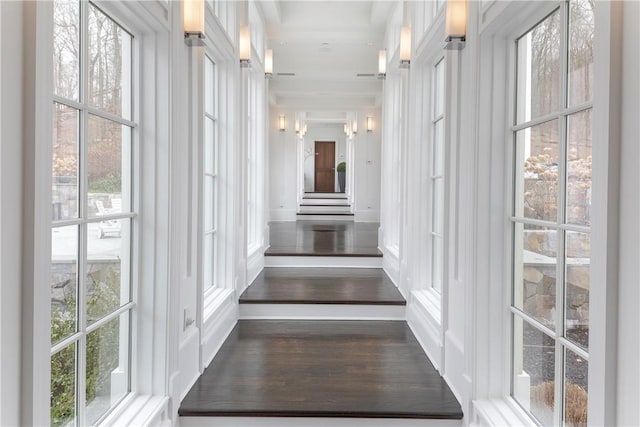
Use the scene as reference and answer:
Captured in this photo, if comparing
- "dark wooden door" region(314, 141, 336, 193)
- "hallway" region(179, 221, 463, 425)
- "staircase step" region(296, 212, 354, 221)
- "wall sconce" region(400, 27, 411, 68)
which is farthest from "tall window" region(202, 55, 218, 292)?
→ "dark wooden door" region(314, 141, 336, 193)

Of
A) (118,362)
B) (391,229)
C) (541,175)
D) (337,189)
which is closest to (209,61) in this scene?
(118,362)

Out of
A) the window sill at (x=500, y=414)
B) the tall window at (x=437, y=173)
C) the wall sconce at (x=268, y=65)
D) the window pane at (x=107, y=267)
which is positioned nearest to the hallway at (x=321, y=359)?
the window sill at (x=500, y=414)

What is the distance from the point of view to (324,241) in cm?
612

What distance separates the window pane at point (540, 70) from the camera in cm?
173

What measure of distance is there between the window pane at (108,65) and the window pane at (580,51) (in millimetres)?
1703

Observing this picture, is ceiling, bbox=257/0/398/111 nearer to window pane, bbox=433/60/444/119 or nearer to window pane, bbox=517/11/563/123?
window pane, bbox=433/60/444/119

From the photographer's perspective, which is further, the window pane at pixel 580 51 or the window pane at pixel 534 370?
the window pane at pixel 534 370

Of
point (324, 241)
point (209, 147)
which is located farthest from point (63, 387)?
point (324, 241)

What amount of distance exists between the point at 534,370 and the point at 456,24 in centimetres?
164

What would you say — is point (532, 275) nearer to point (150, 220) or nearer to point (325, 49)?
point (150, 220)

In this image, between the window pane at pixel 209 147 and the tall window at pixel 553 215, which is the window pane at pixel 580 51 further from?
the window pane at pixel 209 147

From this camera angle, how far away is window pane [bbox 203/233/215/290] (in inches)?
125

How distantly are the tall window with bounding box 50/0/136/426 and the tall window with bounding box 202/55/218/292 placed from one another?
1.09m

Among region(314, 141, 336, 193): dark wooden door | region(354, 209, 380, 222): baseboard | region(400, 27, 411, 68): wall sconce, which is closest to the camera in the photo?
region(400, 27, 411, 68): wall sconce
